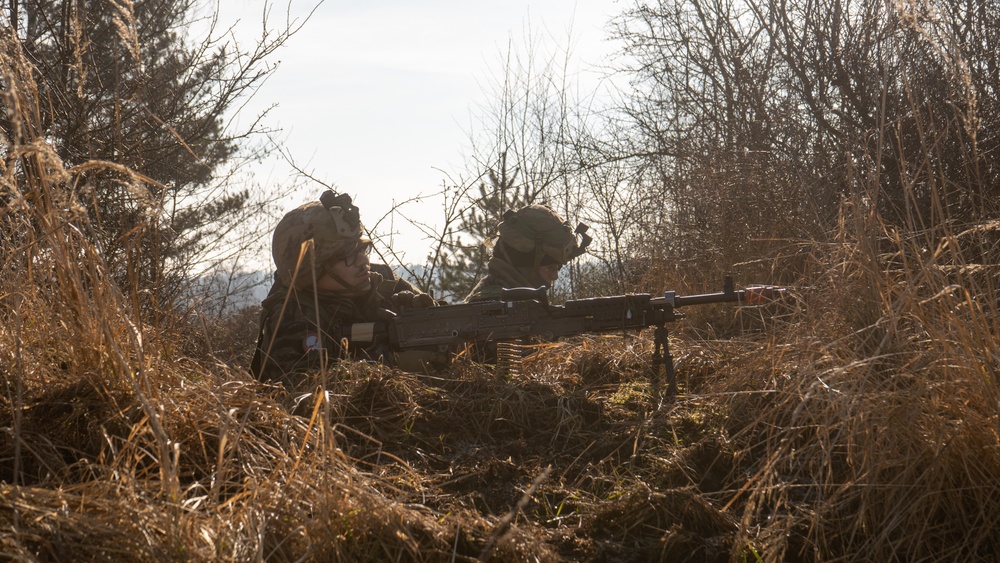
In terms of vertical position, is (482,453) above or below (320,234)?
below

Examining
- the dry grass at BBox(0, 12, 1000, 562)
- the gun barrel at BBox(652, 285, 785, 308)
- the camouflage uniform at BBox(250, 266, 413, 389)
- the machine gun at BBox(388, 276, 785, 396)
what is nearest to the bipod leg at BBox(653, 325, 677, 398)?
the machine gun at BBox(388, 276, 785, 396)

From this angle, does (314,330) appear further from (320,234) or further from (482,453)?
(482,453)

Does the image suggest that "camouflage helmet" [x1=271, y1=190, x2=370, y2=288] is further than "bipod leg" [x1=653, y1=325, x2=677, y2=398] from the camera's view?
Yes

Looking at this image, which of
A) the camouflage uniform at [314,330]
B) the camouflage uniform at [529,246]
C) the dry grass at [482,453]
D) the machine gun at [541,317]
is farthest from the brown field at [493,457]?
the camouflage uniform at [529,246]

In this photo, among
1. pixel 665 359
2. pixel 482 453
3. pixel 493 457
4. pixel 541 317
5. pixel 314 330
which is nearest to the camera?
pixel 493 457

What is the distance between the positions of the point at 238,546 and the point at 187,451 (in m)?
0.63

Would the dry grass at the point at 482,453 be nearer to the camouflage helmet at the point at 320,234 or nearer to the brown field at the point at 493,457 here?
the brown field at the point at 493,457

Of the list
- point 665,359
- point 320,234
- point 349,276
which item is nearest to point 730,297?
point 665,359

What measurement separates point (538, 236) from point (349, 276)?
5.46 ft

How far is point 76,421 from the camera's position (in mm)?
2574

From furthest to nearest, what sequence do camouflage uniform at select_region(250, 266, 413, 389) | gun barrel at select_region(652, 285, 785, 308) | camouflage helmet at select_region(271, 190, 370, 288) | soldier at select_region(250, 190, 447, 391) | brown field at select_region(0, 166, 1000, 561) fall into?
camouflage helmet at select_region(271, 190, 370, 288), soldier at select_region(250, 190, 447, 391), camouflage uniform at select_region(250, 266, 413, 389), gun barrel at select_region(652, 285, 785, 308), brown field at select_region(0, 166, 1000, 561)

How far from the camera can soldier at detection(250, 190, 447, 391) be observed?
15.4 feet

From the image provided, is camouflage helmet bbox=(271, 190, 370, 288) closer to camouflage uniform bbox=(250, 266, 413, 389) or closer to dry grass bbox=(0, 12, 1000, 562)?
camouflage uniform bbox=(250, 266, 413, 389)

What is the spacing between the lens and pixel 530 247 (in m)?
6.11
